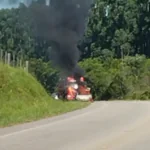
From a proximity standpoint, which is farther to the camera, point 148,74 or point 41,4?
point 148,74

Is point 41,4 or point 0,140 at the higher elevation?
point 41,4

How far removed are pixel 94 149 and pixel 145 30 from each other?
87036mm

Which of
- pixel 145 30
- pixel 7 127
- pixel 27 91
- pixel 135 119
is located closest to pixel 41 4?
pixel 27 91

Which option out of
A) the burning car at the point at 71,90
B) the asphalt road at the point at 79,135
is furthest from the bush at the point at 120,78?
the asphalt road at the point at 79,135

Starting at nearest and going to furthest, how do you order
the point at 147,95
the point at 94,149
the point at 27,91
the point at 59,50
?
the point at 94,149 → the point at 27,91 → the point at 59,50 → the point at 147,95

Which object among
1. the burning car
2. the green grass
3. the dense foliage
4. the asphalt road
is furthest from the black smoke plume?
the dense foliage

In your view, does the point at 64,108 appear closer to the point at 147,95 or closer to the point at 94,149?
the point at 94,149

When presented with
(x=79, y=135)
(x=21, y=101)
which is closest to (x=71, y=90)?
(x=21, y=101)

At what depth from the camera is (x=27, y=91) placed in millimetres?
31094

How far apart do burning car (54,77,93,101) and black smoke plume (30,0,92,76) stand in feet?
2.92

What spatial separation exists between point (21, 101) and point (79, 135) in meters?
12.0

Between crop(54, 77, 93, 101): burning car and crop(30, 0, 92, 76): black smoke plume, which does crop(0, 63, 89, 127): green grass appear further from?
crop(54, 77, 93, 101): burning car

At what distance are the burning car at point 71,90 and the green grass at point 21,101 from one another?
1282 centimetres

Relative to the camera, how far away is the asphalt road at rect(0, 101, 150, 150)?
13938 mm
